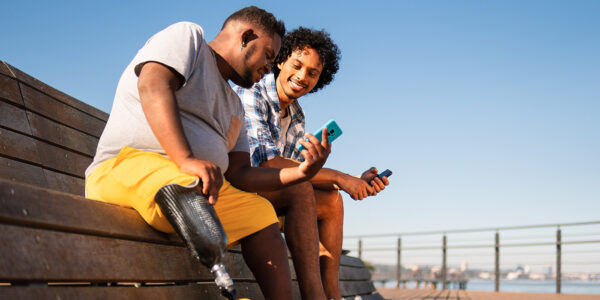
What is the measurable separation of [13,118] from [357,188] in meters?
1.27

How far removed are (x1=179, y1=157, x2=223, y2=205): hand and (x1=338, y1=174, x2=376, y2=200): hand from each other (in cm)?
93

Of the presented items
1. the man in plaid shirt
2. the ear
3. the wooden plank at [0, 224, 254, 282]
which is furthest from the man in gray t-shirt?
the man in plaid shirt

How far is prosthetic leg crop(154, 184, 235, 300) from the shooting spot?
4.16ft

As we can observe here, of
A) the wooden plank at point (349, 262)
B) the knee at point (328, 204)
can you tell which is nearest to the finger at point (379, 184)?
the knee at point (328, 204)

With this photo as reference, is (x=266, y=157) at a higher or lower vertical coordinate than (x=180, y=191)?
higher

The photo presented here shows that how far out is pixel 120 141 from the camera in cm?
147

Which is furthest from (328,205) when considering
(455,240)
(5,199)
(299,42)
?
(455,240)

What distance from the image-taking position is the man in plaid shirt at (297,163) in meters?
1.95

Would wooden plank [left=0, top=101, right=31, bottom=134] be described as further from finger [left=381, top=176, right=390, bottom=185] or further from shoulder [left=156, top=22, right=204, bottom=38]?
finger [left=381, top=176, right=390, bottom=185]

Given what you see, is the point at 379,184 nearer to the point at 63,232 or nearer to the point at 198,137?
the point at 198,137

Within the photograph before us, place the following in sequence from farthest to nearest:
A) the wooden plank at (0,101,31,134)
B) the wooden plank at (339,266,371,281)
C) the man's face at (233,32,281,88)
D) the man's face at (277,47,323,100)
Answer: the wooden plank at (339,266,371,281), the man's face at (277,47,323,100), the wooden plank at (0,101,31,134), the man's face at (233,32,281,88)

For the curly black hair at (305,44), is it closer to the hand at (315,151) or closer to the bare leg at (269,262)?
the hand at (315,151)

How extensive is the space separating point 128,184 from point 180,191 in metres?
0.19

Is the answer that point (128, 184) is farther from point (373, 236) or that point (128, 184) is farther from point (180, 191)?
point (373, 236)
